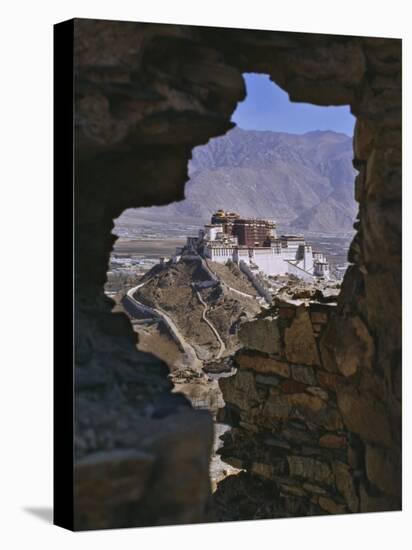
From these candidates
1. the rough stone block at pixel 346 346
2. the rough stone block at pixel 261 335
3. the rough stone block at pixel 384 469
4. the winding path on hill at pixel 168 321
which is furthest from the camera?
the rough stone block at pixel 384 469

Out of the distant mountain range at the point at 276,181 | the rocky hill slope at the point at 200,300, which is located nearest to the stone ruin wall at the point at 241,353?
the distant mountain range at the point at 276,181

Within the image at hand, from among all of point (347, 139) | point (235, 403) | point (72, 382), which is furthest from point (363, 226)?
point (72, 382)

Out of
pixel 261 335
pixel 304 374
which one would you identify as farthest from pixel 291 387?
pixel 261 335

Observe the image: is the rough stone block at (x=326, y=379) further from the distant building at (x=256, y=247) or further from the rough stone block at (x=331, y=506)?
the rough stone block at (x=331, y=506)

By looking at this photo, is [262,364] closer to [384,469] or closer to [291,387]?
[291,387]

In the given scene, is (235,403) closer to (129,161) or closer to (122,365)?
(122,365)

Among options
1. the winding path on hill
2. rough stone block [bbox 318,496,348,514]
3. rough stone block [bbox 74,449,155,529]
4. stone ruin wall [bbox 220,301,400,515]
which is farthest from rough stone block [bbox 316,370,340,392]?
rough stone block [bbox 74,449,155,529]

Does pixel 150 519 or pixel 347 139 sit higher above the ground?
pixel 347 139
